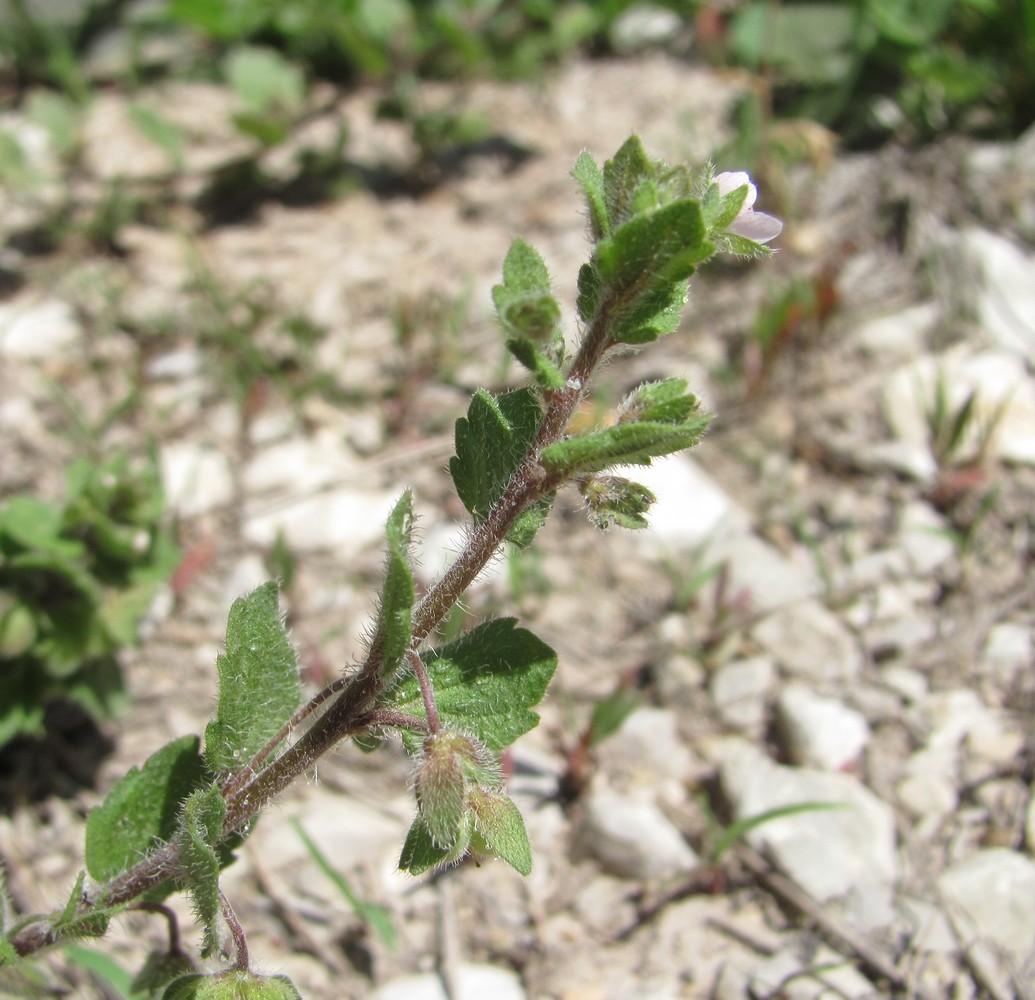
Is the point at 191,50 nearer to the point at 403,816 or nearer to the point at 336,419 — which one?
the point at 336,419

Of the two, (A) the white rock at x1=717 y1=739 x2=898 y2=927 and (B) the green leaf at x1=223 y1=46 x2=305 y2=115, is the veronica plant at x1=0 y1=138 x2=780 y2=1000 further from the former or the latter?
(B) the green leaf at x1=223 y1=46 x2=305 y2=115

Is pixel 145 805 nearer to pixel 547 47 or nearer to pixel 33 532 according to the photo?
pixel 33 532

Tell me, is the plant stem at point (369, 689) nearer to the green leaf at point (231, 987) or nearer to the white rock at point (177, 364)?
the green leaf at point (231, 987)

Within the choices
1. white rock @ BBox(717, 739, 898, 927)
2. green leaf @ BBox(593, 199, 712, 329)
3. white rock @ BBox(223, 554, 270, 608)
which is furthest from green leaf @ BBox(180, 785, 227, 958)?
white rock @ BBox(223, 554, 270, 608)

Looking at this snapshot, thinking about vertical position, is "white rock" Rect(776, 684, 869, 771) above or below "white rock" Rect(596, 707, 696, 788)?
above

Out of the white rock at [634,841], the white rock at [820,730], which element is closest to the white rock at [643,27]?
the white rock at [820,730]

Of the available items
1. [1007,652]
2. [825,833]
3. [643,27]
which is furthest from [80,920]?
[643,27]
